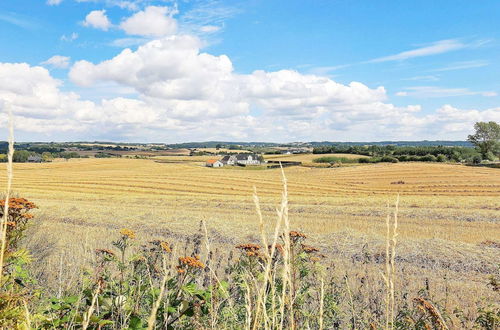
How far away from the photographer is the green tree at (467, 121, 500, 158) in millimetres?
97938

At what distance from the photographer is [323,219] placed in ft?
89.2

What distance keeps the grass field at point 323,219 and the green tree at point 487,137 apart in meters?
40.5

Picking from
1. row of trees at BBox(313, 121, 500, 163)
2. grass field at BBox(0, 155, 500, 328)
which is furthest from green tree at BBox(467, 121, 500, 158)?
grass field at BBox(0, 155, 500, 328)

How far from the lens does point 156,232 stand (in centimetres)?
2084

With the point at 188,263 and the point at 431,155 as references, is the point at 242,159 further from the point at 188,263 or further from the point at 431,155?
the point at 188,263

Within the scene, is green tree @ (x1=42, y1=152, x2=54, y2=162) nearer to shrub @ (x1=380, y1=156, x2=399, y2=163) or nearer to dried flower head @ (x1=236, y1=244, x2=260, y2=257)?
shrub @ (x1=380, y1=156, x2=399, y2=163)

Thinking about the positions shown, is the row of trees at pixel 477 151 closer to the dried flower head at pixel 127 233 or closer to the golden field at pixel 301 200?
the golden field at pixel 301 200

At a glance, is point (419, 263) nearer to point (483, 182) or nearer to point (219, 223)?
point (219, 223)

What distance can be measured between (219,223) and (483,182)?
4914cm

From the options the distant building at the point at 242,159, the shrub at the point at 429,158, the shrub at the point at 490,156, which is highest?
the shrub at the point at 490,156

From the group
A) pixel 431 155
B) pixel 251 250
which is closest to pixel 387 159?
pixel 431 155

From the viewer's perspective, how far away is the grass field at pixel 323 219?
43.2 feet

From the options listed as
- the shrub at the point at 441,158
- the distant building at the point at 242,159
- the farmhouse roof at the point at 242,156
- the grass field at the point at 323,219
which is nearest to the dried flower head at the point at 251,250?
the grass field at the point at 323,219

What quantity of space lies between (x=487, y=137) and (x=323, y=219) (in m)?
92.0
